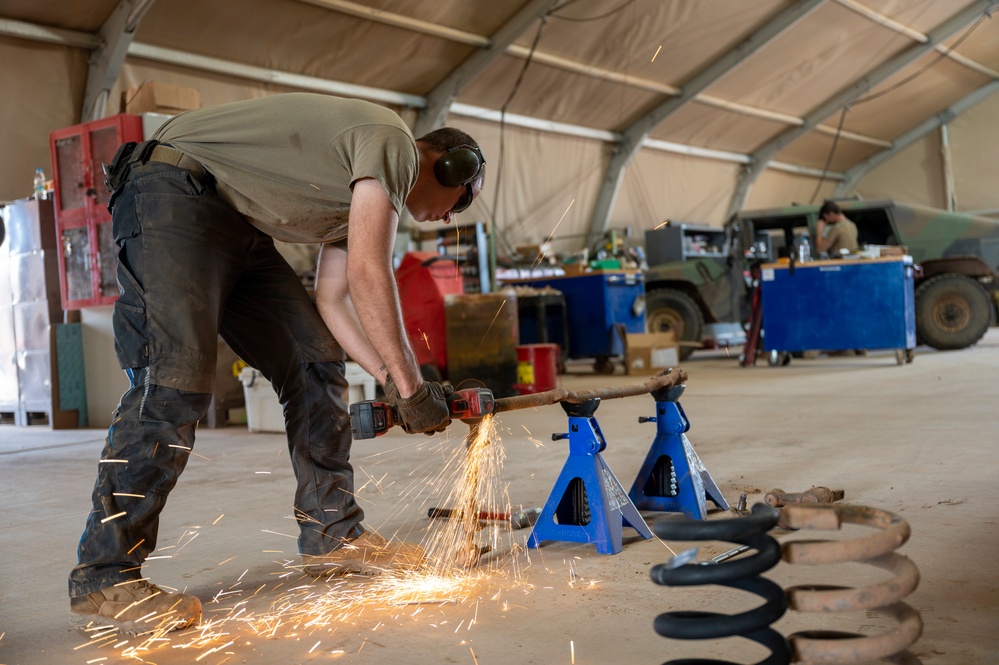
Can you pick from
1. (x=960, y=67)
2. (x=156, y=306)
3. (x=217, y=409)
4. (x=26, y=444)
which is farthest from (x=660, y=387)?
(x=960, y=67)

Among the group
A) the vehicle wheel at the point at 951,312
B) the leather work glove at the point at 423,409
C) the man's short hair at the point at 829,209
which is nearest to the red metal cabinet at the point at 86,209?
the leather work glove at the point at 423,409

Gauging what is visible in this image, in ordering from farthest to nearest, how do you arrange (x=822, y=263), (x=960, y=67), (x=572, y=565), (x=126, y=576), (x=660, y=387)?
(x=960, y=67) → (x=822, y=263) → (x=660, y=387) → (x=572, y=565) → (x=126, y=576)

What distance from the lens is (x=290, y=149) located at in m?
2.21

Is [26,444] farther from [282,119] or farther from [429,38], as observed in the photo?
[429,38]

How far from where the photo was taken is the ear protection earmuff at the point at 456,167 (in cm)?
233

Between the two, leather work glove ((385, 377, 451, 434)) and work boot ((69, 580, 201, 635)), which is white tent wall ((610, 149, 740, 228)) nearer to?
leather work glove ((385, 377, 451, 434))

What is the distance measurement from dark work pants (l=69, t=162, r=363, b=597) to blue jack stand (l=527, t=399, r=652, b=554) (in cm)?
63

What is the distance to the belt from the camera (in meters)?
2.24

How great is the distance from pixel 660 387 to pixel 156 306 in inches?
62.2

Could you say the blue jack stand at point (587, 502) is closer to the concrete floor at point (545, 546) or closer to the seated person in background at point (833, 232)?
the concrete floor at point (545, 546)

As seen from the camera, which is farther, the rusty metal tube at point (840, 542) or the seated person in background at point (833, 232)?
the seated person in background at point (833, 232)

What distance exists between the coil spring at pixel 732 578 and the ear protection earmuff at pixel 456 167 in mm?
1227

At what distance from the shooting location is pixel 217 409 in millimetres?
6402

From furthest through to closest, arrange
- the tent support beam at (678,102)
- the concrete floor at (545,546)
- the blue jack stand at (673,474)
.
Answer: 1. the tent support beam at (678,102)
2. the blue jack stand at (673,474)
3. the concrete floor at (545,546)
